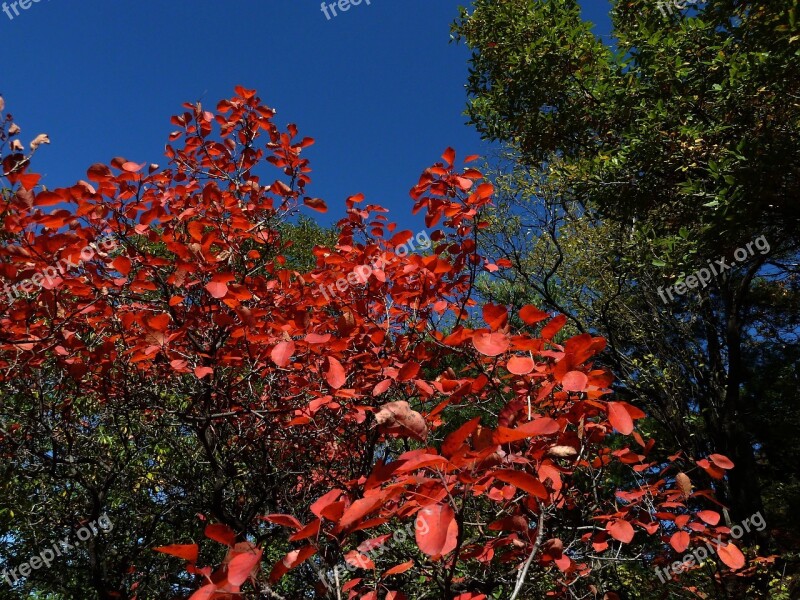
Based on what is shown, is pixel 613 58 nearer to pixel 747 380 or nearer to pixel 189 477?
pixel 189 477

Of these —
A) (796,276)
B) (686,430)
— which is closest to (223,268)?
(686,430)

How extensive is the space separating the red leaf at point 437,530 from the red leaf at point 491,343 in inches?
23.3

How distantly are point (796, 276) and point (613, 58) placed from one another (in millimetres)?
6597

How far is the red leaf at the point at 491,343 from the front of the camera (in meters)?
1.46

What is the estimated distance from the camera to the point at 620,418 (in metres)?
1.29

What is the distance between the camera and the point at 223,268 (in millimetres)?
2734

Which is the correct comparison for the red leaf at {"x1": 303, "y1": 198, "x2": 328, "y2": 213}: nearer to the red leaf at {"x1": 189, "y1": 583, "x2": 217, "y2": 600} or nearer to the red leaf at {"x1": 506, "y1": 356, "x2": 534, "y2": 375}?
the red leaf at {"x1": 506, "y1": 356, "x2": 534, "y2": 375}

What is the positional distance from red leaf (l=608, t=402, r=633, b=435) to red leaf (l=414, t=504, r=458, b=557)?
1.89 feet

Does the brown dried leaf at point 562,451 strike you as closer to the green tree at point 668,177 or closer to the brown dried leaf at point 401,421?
the brown dried leaf at point 401,421

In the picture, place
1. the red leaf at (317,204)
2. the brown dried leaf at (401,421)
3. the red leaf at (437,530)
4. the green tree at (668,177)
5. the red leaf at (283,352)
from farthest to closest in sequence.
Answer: the green tree at (668,177) → the red leaf at (317,204) → the red leaf at (283,352) → the brown dried leaf at (401,421) → the red leaf at (437,530)

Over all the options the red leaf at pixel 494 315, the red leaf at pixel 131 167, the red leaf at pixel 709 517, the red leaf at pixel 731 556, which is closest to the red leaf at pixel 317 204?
the red leaf at pixel 131 167

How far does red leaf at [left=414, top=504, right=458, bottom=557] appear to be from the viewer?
90 centimetres

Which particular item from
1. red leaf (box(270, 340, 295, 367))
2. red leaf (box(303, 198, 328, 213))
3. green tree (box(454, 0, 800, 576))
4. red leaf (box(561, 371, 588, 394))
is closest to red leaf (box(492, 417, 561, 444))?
red leaf (box(561, 371, 588, 394))

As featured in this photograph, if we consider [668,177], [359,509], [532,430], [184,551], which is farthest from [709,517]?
[668,177]
